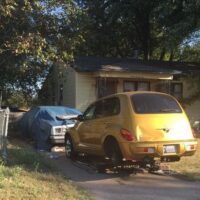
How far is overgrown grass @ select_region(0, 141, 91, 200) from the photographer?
908 cm

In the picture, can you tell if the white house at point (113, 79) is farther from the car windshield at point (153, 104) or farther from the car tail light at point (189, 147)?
the car tail light at point (189, 147)

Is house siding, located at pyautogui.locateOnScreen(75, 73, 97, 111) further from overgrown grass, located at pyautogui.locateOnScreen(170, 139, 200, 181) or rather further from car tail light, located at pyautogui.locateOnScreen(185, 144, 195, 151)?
car tail light, located at pyautogui.locateOnScreen(185, 144, 195, 151)

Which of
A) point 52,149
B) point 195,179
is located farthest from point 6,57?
point 195,179

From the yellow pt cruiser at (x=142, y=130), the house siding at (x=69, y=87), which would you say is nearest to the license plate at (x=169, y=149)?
the yellow pt cruiser at (x=142, y=130)

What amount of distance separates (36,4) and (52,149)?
570cm

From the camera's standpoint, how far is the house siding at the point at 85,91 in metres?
25.1

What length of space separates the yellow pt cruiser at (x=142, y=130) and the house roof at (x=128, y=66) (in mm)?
11291

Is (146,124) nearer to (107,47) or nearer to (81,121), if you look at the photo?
(81,121)

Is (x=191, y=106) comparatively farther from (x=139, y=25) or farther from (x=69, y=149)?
(x=69, y=149)

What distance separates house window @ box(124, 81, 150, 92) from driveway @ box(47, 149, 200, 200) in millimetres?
13331

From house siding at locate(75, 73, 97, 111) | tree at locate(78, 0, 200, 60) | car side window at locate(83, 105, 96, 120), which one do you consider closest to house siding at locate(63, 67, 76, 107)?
house siding at locate(75, 73, 97, 111)

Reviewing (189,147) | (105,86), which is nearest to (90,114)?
(189,147)

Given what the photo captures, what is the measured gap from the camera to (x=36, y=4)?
19250 mm

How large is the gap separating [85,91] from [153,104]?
1306 centimetres
